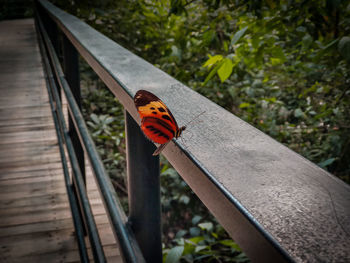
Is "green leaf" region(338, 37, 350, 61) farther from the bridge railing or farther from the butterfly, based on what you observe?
the butterfly

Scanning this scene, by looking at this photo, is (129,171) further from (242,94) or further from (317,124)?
(242,94)

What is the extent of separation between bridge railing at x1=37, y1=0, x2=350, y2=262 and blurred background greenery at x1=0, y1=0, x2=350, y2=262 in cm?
53

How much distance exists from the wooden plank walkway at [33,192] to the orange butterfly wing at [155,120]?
4.07 ft

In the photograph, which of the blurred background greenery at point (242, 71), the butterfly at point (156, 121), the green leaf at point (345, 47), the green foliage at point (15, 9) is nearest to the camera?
the butterfly at point (156, 121)

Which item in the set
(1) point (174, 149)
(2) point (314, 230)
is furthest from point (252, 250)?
(1) point (174, 149)

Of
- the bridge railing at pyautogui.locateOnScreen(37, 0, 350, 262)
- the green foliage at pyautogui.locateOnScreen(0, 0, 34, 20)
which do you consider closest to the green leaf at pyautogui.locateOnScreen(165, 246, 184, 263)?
the bridge railing at pyautogui.locateOnScreen(37, 0, 350, 262)

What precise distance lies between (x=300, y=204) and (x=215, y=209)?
71 millimetres

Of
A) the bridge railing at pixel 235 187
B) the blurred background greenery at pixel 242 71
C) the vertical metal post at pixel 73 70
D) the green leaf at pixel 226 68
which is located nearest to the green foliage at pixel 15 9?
the blurred background greenery at pixel 242 71

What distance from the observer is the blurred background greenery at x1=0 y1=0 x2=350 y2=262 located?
1533 mm

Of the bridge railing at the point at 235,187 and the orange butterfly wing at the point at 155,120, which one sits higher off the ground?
the orange butterfly wing at the point at 155,120

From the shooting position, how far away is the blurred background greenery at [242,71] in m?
1.53

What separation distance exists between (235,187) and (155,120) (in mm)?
172

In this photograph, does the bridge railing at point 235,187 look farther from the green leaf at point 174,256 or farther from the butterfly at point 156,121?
the green leaf at point 174,256

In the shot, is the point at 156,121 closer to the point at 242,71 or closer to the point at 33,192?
the point at 33,192
